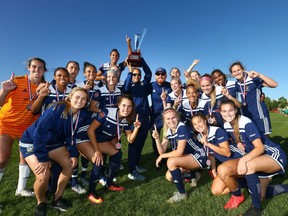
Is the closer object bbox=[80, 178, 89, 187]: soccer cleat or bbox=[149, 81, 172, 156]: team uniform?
bbox=[80, 178, 89, 187]: soccer cleat

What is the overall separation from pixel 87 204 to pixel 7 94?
251 centimetres

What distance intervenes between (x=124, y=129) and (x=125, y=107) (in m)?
0.87

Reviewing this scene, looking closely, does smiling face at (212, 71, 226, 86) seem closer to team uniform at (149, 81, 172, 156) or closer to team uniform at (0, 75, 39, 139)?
team uniform at (149, 81, 172, 156)

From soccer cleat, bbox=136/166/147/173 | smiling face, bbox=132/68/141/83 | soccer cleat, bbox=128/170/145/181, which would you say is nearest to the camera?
soccer cleat, bbox=128/170/145/181

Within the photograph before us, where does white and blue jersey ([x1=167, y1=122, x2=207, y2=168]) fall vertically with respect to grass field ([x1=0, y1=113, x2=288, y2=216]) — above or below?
above

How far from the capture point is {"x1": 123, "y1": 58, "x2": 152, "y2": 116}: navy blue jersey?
20.8ft

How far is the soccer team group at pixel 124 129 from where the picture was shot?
13.1 ft

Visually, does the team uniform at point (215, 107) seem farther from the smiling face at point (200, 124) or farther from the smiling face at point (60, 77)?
the smiling face at point (60, 77)

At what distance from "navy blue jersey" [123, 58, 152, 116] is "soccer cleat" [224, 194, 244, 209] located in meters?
3.11

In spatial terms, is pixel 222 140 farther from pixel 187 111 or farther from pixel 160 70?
pixel 160 70

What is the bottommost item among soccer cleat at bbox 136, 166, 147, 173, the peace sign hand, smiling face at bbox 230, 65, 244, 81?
soccer cleat at bbox 136, 166, 147, 173

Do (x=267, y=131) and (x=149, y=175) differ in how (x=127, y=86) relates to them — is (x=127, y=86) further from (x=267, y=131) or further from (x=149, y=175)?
(x=267, y=131)

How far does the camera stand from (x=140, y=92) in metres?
6.62

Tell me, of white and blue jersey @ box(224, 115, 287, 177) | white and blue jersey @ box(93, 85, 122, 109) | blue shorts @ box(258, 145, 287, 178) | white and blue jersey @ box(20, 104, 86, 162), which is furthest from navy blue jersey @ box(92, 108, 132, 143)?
blue shorts @ box(258, 145, 287, 178)
